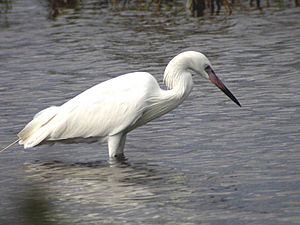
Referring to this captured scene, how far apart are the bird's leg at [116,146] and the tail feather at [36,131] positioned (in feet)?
2.05

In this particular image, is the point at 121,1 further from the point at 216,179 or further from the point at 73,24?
the point at 216,179

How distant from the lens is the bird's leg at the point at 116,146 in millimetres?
11039

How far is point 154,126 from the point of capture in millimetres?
12414

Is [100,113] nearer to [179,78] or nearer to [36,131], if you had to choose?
[36,131]

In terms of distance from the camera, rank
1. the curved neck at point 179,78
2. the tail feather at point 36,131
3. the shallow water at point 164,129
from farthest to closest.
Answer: the curved neck at point 179,78 → the tail feather at point 36,131 → the shallow water at point 164,129

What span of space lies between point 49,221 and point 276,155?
2.77 metres

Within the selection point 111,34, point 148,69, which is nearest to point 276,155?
point 148,69

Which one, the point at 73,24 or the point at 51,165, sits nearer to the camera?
the point at 51,165

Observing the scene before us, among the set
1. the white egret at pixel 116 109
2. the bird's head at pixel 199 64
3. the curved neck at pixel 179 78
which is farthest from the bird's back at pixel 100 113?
the bird's head at pixel 199 64

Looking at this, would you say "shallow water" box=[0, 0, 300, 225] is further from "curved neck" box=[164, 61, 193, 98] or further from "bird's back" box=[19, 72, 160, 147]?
"curved neck" box=[164, 61, 193, 98]

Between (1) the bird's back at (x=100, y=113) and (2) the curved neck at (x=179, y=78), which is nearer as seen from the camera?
(1) the bird's back at (x=100, y=113)

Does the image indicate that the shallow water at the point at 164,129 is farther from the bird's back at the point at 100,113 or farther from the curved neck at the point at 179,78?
the curved neck at the point at 179,78

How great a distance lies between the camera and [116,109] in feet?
36.3

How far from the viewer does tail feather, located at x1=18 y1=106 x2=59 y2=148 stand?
11156 millimetres
